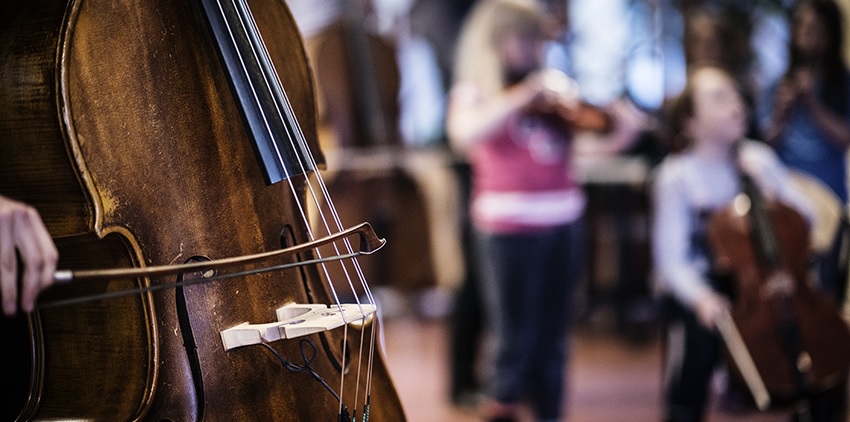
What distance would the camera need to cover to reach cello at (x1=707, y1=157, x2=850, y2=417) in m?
2.04

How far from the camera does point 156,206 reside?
998mm

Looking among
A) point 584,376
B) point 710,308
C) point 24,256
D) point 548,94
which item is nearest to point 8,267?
point 24,256

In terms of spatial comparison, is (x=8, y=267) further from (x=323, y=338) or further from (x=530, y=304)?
(x=530, y=304)

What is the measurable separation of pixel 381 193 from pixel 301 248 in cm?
332

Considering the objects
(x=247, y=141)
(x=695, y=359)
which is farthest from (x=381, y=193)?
(x=247, y=141)

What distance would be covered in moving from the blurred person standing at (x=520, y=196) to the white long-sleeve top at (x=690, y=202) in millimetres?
273

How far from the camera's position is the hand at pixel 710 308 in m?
2.13

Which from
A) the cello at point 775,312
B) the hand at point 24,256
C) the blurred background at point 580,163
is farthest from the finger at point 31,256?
the blurred background at point 580,163

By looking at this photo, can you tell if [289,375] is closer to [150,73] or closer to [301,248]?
[301,248]

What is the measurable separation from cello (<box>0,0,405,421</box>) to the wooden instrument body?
1269 millimetres

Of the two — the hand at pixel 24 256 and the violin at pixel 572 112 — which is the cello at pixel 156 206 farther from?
the violin at pixel 572 112

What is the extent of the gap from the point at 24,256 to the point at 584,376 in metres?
3.11

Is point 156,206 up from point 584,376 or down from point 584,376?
up

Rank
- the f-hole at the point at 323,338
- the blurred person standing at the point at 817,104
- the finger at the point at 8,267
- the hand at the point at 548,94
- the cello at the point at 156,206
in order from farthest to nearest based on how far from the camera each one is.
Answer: the blurred person standing at the point at 817,104, the hand at the point at 548,94, the f-hole at the point at 323,338, the cello at the point at 156,206, the finger at the point at 8,267
